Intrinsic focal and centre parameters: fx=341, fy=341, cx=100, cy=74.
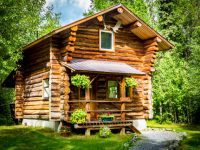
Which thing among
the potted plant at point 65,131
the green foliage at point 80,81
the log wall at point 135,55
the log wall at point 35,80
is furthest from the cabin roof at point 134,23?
the potted plant at point 65,131

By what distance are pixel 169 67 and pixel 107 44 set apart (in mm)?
8568

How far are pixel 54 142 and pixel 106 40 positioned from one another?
9.23m

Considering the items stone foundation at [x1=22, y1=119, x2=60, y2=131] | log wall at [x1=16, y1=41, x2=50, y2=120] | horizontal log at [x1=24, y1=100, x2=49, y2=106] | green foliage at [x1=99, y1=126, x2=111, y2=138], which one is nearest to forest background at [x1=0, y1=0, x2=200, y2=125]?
log wall at [x1=16, y1=41, x2=50, y2=120]

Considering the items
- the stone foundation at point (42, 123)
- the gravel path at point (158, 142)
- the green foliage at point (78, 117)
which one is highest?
the green foliage at point (78, 117)

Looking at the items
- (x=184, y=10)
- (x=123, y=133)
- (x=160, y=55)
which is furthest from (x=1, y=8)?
(x=184, y=10)

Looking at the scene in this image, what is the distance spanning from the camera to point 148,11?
36.9m

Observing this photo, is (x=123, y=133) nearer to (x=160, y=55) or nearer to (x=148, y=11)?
(x=160, y=55)

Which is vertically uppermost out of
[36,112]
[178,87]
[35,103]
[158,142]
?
[178,87]

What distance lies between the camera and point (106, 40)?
78.0 feet

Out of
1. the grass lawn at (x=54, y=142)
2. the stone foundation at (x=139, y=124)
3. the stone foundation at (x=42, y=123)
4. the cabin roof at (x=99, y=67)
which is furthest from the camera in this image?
the stone foundation at (x=139, y=124)

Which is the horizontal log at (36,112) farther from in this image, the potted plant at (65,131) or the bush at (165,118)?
the bush at (165,118)

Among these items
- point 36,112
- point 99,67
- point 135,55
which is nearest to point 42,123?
point 36,112

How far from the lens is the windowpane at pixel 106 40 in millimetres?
23578

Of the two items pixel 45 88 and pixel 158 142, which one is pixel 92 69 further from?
pixel 158 142
